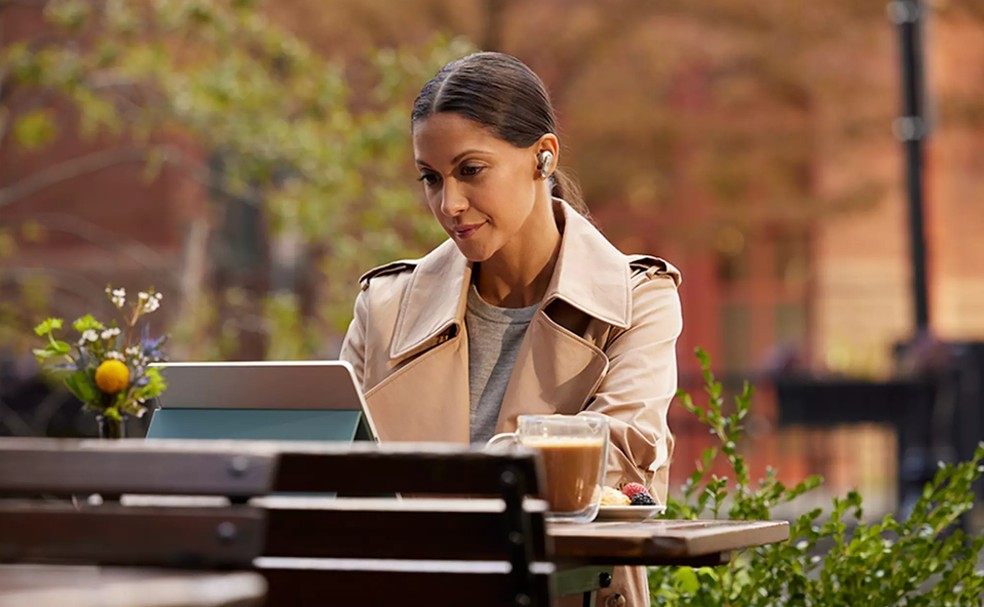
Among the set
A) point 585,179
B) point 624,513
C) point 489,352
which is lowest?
point 624,513

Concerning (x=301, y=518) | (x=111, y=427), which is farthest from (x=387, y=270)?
(x=301, y=518)

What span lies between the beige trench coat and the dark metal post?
9.52 metres

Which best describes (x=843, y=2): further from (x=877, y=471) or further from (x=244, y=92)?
(x=244, y=92)

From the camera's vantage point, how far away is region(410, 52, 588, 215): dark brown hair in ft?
13.8

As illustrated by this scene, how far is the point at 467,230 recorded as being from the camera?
4219mm

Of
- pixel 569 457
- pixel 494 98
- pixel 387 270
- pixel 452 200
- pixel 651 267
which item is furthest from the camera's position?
pixel 387 270

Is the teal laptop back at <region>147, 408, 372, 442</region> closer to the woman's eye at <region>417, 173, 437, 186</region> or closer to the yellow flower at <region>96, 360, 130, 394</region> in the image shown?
the yellow flower at <region>96, 360, 130, 394</region>

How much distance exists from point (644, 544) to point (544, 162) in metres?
1.56

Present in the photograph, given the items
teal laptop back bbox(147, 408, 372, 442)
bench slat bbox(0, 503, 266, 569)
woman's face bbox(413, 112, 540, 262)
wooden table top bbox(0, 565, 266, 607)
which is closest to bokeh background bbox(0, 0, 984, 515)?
woman's face bbox(413, 112, 540, 262)

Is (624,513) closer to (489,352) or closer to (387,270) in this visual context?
(489,352)

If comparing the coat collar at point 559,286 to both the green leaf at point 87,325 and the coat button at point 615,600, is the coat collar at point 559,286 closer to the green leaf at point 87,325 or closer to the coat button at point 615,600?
the coat button at point 615,600

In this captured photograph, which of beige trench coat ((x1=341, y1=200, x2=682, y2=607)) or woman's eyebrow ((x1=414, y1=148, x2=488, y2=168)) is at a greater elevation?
woman's eyebrow ((x1=414, y1=148, x2=488, y2=168))

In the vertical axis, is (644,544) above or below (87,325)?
below

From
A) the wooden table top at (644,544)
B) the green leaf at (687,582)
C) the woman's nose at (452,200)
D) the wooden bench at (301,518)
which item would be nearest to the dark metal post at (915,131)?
the green leaf at (687,582)
